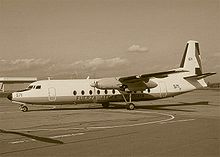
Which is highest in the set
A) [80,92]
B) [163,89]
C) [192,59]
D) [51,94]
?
[192,59]

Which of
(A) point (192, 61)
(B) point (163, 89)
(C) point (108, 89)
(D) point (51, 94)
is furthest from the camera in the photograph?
(A) point (192, 61)

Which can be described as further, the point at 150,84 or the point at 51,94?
the point at 150,84

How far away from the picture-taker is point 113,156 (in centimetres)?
805

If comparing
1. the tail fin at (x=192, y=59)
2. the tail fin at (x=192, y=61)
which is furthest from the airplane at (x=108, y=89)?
the tail fin at (x=192, y=59)

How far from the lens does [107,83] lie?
24953 millimetres

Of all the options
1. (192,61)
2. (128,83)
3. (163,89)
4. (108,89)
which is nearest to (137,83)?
(128,83)

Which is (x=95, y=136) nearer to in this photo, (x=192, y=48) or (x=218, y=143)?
(x=218, y=143)

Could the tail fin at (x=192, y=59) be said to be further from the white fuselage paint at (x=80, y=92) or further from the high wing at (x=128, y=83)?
the high wing at (x=128, y=83)

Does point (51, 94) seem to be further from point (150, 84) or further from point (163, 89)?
point (163, 89)

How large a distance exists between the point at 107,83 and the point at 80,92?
242 centimetres

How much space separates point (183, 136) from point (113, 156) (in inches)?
164

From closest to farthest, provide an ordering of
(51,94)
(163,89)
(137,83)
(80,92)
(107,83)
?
(51,94), (107,83), (80,92), (137,83), (163,89)

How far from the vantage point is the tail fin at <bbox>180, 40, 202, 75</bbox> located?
29688 millimetres

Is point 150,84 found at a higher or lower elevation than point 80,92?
higher
